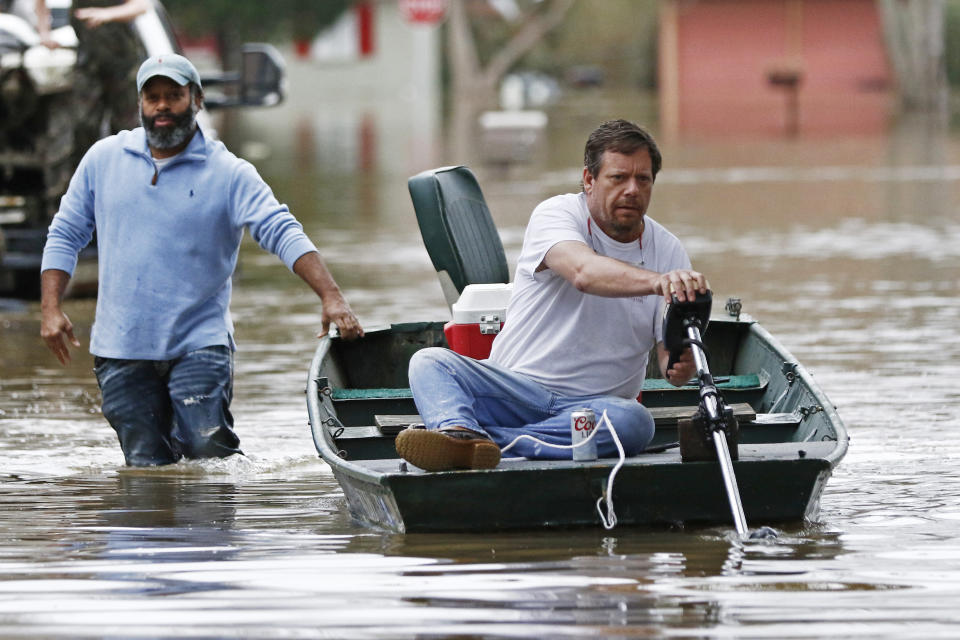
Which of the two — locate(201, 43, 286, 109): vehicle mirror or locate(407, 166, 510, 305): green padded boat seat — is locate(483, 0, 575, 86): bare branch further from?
locate(407, 166, 510, 305): green padded boat seat

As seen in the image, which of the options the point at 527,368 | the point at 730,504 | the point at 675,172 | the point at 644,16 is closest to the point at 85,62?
the point at 527,368

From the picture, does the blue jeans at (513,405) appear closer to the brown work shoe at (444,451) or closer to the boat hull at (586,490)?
the boat hull at (586,490)

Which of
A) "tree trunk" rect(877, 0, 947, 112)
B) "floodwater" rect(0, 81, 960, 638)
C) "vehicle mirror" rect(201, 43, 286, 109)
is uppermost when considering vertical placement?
"tree trunk" rect(877, 0, 947, 112)

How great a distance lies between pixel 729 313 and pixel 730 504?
2792mm

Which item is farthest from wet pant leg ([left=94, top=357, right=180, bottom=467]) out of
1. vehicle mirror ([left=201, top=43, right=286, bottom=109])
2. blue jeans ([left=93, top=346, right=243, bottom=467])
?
vehicle mirror ([left=201, top=43, right=286, bottom=109])

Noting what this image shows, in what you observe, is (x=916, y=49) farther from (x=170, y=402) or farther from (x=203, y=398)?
(x=203, y=398)

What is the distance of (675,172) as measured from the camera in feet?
91.8

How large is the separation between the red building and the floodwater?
3425 cm

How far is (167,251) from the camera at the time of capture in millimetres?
7875

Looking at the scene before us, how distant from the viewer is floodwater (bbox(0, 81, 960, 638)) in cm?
561

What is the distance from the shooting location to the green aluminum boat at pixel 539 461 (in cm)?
659

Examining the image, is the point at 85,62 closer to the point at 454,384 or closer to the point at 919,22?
the point at 454,384

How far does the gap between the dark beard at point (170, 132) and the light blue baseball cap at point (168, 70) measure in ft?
0.42

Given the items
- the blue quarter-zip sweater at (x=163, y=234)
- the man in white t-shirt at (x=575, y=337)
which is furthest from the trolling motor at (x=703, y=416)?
the blue quarter-zip sweater at (x=163, y=234)
